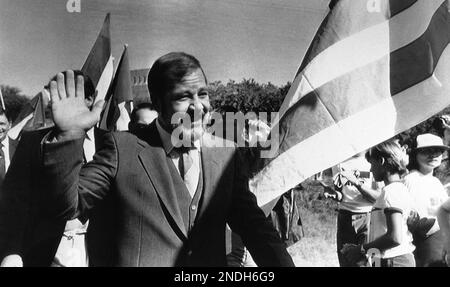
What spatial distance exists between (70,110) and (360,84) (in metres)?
1.81

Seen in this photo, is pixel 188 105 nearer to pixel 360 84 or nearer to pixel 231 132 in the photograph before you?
pixel 231 132

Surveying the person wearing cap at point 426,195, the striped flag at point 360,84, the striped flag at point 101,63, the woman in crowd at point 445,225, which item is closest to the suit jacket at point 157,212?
the striped flag at point 101,63

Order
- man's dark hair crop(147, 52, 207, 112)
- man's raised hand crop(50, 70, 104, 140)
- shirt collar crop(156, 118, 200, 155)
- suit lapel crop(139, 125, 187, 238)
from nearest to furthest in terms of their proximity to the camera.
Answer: man's raised hand crop(50, 70, 104, 140) < suit lapel crop(139, 125, 187, 238) < shirt collar crop(156, 118, 200, 155) < man's dark hair crop(147, 52, 207, 112)

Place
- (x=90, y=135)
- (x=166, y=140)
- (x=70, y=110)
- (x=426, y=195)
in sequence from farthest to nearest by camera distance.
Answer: (x=426, y=195)
(x=90, y=135)
(x=166, y=140)
(x=70, y=110)

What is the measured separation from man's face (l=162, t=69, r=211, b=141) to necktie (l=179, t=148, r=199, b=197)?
82 millimetres

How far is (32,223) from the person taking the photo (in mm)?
3404

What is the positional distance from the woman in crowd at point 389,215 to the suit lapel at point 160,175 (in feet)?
3.88

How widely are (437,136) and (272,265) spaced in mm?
1501

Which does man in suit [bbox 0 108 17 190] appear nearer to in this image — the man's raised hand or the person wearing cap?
the man's raised hand

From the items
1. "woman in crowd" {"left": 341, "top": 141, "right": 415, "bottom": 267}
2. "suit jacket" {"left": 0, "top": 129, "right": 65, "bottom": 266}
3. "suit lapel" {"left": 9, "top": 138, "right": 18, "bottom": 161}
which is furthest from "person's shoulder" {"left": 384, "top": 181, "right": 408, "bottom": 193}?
"suit lapel" {"left": 9, "top": 138, "right": 18, "bottom": 161}

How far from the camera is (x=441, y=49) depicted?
4004mm

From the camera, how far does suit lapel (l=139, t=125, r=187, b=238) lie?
3240 mm

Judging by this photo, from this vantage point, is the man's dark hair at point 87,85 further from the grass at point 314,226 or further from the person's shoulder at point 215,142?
the grass at point 314,226

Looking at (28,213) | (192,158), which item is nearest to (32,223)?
(28,213)
